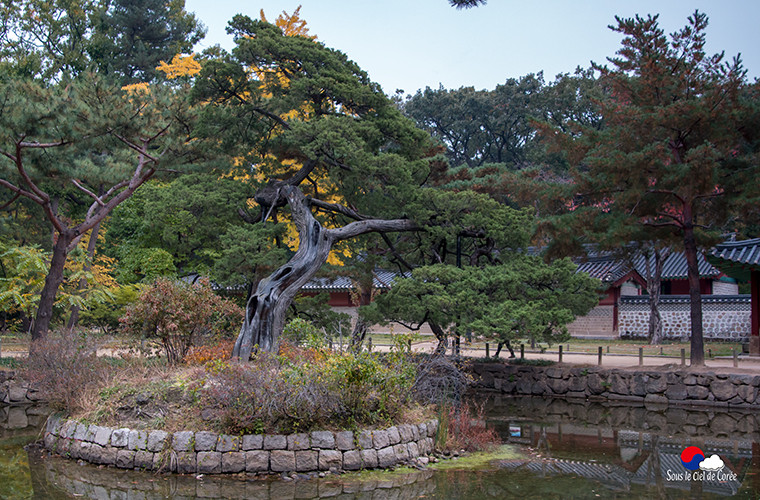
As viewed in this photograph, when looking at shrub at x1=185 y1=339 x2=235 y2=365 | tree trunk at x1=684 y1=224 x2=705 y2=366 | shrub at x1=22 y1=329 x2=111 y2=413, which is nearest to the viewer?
shrub at x1=22 y1=329 x2=111 y2=413

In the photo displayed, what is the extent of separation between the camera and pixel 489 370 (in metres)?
18.0

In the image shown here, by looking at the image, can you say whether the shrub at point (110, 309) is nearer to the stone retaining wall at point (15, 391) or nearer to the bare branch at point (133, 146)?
the stone retaining wall at point (15, 391)

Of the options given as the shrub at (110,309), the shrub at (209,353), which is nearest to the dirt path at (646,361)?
the shrub at (209,353)

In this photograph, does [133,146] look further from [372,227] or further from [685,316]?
[685,316]

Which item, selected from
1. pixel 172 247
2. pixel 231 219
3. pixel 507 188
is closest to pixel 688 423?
pixel 507 188

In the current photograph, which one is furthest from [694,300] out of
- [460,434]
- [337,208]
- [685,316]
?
[685,316]

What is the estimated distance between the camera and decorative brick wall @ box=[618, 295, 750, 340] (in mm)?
27531

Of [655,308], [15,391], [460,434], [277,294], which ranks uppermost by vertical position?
[655,308]

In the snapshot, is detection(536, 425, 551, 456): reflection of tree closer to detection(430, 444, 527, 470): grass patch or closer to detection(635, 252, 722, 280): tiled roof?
detection(430, 444, 527, 470): grass patch

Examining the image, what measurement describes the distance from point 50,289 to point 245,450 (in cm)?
917

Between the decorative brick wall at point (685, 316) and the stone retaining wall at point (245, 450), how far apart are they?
23.0 metres

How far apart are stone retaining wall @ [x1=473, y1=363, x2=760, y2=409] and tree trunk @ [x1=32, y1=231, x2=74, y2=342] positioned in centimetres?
1116

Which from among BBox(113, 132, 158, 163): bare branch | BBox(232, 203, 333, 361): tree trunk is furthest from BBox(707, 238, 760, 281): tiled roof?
BBox(113, 132, 158, 163): bare branch

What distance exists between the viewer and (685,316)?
28922mm
